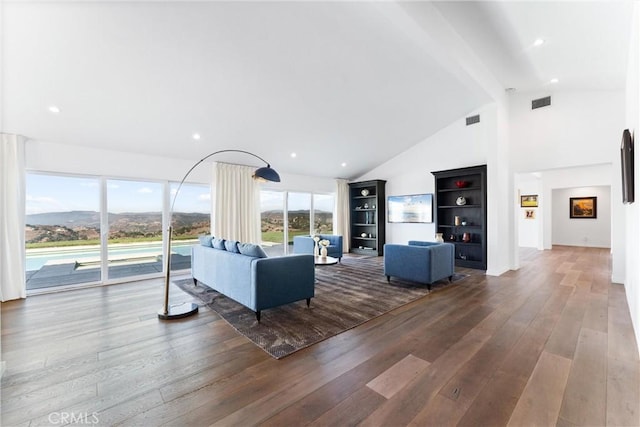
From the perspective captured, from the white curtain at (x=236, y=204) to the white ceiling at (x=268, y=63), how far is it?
2.72 feet

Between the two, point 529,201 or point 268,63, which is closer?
point 268,63

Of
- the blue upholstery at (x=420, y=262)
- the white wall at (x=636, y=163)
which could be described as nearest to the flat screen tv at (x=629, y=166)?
the white wall at (x=636, y=163)

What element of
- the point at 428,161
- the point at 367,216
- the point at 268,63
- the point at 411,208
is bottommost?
the point at 367,216

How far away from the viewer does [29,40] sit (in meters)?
2.62

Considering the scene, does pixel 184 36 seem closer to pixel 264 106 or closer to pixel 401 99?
pixel 264 106

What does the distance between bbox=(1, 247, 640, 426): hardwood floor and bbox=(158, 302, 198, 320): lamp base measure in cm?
10

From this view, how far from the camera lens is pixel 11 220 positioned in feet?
12.6

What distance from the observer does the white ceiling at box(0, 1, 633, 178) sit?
2.68 metres

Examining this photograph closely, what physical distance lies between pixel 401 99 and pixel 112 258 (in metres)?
6.01

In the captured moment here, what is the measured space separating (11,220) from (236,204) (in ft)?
11.2

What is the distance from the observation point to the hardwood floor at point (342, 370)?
5.32ft

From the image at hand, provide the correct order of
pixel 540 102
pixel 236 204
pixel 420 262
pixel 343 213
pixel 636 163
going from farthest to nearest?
pixel 343 213 → pixel 236 204 → pixel 540 102 → pixel 420 262 → pixel 636 163

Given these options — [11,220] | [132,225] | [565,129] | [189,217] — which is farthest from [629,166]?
[11,220]

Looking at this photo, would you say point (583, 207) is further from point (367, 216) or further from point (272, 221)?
point (272, 221)
